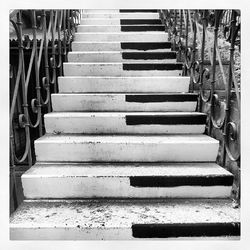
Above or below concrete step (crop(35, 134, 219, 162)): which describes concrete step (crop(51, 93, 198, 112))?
above

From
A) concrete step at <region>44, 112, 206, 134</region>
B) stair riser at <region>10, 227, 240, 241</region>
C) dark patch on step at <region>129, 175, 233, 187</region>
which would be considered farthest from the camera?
concrete step at <region>44, 112, 206, 134</region>

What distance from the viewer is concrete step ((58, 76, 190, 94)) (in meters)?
2.91

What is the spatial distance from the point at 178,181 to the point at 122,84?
51.6 inches

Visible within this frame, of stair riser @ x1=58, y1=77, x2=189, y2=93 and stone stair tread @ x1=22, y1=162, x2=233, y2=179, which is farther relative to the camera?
stair riser @ x1=58, y1=77, x2=189, y2=93

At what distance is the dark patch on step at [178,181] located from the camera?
1.98 metres

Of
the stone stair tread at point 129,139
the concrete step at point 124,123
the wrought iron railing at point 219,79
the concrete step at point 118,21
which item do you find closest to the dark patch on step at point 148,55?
the wrought iron railing at point 219,79

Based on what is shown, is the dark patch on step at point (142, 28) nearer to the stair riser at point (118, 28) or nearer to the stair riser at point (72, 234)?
the stair riser at point (118, 28)

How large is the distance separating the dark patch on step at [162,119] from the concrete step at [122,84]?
1.87 ft

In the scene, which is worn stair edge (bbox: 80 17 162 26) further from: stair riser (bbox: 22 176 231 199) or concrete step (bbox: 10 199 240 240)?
concrete step (bbox: 10 199 240 240)

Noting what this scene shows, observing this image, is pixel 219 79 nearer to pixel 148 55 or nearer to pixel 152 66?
pixel 152 66

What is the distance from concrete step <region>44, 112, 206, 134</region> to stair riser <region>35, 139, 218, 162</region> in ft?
0.90

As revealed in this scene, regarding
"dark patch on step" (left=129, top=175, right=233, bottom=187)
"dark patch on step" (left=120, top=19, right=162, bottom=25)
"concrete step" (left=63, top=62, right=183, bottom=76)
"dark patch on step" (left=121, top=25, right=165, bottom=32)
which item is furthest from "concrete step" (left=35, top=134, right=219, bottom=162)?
"dark patch on step" (left=120, top=19, right=162, bottom=25)

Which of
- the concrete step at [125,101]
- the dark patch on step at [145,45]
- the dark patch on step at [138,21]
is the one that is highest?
the dark patch on step at [138,21]
